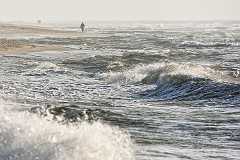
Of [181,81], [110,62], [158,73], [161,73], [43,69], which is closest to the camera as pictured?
[181,81]

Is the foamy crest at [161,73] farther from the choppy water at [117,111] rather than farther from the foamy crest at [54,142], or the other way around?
the foamy crest at [54,142]

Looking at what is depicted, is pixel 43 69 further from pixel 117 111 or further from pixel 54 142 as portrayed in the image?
pixel 54 142

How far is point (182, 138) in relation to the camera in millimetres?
16156

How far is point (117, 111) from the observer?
822 inches

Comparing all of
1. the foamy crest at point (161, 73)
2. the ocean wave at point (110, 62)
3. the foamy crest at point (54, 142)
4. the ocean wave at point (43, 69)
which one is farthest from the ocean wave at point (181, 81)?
the foamy crest at point (54, 142)

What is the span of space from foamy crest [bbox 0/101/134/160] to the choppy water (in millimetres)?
18

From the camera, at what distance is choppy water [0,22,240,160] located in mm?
12547

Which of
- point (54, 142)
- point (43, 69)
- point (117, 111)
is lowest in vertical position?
point (43, 69)

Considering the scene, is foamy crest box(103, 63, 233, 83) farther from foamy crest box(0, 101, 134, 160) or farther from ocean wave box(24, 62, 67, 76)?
foamy crest box(0, 101, 134, 160)

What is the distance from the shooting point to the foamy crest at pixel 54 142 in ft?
38.8

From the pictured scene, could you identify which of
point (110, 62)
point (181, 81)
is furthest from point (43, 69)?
point (181, 81)

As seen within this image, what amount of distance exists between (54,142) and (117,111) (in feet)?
28.7

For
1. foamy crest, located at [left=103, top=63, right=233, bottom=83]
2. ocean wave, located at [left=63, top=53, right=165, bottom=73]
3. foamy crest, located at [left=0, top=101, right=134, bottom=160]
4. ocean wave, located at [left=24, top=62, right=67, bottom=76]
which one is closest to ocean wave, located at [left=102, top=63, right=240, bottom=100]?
foamy crest, located at [left=103, top=63, right=233, bottom=83]

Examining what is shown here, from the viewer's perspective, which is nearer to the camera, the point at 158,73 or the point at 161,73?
the point at 161,73
